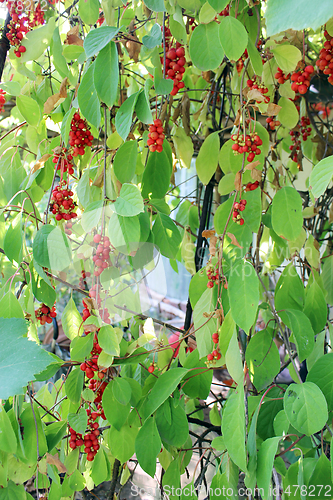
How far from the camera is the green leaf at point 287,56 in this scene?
71cm

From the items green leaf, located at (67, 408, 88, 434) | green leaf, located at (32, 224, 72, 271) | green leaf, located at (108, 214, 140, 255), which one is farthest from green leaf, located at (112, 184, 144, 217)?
green leaf, located at (67, 408, 88, 434)

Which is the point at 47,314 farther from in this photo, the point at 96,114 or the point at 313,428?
the point at 313,428

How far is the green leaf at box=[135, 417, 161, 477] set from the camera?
62 cm

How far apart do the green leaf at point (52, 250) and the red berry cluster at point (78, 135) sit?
A: 7.7 inches

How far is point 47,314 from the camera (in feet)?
2.55

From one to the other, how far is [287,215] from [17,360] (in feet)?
1.69

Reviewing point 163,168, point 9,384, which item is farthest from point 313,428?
point 163,168

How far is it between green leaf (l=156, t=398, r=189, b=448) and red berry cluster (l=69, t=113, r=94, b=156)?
0.53 meters

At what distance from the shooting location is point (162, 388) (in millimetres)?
654

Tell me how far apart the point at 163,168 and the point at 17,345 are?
431mm

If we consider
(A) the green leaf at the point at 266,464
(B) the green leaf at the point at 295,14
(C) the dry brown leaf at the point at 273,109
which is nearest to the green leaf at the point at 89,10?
(C) the dry brown leaf at the point at 273,109

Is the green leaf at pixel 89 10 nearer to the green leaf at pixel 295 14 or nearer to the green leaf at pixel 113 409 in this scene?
the green leaf at pixel 295 14

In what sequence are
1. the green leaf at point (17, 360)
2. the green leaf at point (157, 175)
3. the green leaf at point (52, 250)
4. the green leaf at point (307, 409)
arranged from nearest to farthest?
the green leaf at point (17, 360)
the green leaf at point (307, 409)
the green leaf at point (52, 250)
the green leaf at point (157, 175)

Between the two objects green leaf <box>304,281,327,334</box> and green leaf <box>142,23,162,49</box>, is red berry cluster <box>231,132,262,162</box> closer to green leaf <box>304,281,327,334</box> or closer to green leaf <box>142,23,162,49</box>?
green leaf <box>142,23,162,49</box>
